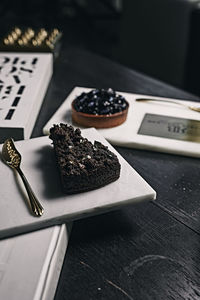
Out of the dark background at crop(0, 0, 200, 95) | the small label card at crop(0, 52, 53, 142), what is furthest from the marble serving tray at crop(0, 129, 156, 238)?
the dark background at crop(0, 0, 200, 95)

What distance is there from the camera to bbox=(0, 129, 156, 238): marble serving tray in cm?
51

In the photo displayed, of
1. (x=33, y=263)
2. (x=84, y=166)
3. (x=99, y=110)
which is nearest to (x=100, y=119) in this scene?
(x=99, y=110)

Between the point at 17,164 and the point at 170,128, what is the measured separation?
12.9 inches

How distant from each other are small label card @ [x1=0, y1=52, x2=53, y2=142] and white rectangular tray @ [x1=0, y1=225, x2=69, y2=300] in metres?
0.29

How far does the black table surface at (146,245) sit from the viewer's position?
0.47 m

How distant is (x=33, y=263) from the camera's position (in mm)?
462

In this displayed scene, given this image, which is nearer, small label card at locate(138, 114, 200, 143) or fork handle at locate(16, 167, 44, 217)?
fork handle at locate(16, 167, 44, 217)

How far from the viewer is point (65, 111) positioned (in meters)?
0.88

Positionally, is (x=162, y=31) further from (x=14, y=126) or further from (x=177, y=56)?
(x=14, y=126)

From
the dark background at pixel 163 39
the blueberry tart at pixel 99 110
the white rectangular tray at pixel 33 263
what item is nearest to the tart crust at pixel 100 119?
the blueberry tart at pixel 99 110

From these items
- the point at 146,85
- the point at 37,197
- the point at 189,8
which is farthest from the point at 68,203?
the point at 189,8

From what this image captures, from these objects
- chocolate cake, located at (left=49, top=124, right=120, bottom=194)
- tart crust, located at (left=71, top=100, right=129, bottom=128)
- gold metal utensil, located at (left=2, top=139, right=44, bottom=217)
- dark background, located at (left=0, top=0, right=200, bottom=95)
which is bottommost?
dark background, located at (left=0, top=0, right=200, bottom=95)

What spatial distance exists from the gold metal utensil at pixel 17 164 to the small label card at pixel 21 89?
0.08 meters

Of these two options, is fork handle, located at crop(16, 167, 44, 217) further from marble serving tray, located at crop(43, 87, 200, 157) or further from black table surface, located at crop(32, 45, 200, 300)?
marble serving tray, located at crop(43, 87, 200, 157)
